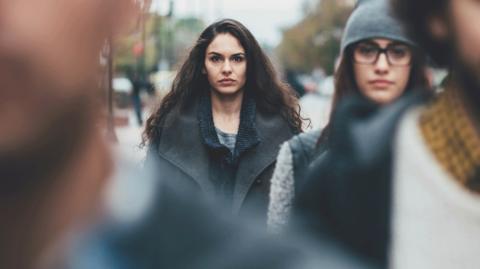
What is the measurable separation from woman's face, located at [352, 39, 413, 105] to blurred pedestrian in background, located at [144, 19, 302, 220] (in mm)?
1181

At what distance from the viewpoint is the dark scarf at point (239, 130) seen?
13.8ft

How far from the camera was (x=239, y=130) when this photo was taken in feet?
14.1

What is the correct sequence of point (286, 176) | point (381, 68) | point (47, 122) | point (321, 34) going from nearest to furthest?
point (47, 122)
point (286, 176)
point (381, 68)
point (321, 34)

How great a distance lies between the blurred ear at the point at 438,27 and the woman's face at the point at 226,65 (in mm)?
3069

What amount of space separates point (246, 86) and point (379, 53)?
1.42 metres

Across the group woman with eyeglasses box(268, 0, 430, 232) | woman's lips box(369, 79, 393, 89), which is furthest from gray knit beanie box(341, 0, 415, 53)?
woman's lips box(369, 79, 393, 89)

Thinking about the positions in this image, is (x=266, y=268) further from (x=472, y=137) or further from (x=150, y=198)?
(x=472, y=137)

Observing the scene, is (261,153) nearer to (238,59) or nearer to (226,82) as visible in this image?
(226,82)

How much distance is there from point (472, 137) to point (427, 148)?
0.08 m

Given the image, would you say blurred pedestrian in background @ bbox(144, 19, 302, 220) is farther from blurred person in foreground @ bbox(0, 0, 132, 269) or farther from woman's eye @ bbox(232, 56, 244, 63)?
blurred person in foreground @ bbox(0, 0, 132, 269)

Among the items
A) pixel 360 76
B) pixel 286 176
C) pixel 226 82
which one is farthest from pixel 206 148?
pixel 286 176

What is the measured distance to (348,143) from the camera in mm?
1230

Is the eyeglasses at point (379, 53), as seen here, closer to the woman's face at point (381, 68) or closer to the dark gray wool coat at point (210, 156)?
the woman's face at point (381, 68)

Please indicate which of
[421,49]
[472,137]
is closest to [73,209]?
[472,137]
